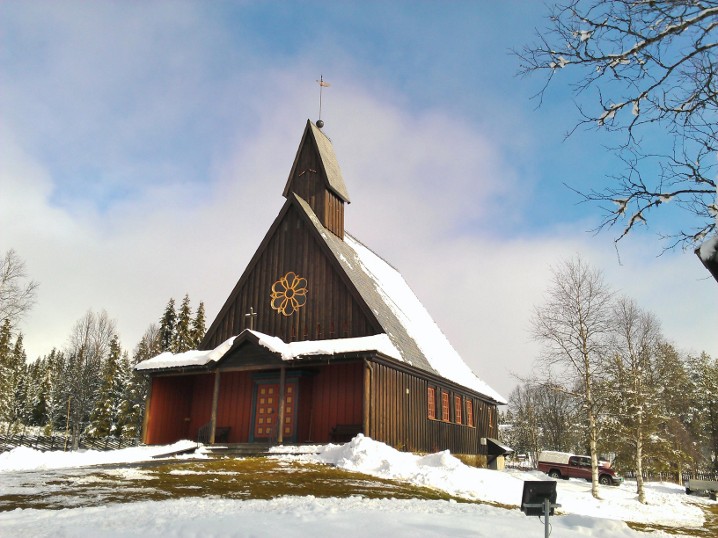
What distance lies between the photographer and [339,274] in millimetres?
21625

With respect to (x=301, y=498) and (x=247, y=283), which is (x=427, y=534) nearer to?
(x=301, y=498)

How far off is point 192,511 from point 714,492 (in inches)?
1316

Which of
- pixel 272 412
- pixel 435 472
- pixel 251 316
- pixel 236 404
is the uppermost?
pixel 251 316

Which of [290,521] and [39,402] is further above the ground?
[39,402]

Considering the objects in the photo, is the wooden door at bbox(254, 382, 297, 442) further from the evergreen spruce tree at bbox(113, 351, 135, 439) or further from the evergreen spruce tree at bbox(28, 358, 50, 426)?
the evergreen spruce tree at bbox(28, 358, 50, 426)

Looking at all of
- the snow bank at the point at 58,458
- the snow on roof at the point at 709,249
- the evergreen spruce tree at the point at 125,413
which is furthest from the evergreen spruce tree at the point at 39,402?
the snow on roof at the point at 709,249

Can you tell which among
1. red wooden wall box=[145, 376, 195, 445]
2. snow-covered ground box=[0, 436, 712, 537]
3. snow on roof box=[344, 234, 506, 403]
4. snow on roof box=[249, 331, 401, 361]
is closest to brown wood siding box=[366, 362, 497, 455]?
snow on roof box=[249, 331, 401, 361]

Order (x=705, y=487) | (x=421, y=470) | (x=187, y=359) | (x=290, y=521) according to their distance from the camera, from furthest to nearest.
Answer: (x=705, y=487), (x=187, y=359), (x=421, y=470), (x=290, y=521)

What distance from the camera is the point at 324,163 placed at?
85.6 ft

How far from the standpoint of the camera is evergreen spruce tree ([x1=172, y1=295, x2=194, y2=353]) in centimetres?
4884

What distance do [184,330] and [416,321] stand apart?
2831 centimetres

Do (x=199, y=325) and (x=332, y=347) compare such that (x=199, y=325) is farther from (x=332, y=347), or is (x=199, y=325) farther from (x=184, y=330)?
(x=332, y=347)

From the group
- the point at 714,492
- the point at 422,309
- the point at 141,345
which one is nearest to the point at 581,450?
the point at 714,492

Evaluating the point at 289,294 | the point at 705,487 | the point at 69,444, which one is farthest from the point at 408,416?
the point at 69,444
